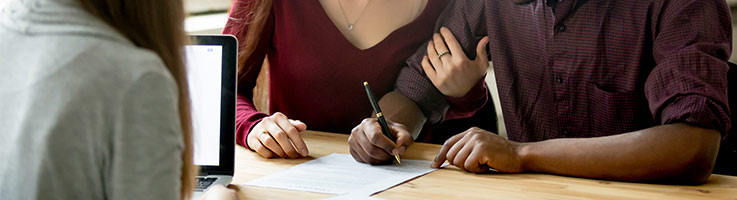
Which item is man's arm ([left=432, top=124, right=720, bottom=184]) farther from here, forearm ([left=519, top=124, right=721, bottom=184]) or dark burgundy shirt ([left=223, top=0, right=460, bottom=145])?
dark burgundy shirt ([left=223, top=0, right=460, bottom=145])

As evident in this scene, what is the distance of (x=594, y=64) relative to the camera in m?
1.39

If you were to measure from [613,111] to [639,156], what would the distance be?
30 cm

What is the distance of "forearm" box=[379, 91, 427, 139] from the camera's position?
1483 mm

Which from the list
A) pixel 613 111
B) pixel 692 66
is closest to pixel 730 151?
pixel 613 111

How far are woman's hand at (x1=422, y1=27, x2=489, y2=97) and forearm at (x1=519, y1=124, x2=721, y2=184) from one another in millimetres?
362

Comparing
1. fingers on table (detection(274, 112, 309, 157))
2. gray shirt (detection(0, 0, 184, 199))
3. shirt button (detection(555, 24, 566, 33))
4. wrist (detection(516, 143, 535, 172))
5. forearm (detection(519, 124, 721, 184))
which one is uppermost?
gray shirt (detection(0, 0, 184, 199))

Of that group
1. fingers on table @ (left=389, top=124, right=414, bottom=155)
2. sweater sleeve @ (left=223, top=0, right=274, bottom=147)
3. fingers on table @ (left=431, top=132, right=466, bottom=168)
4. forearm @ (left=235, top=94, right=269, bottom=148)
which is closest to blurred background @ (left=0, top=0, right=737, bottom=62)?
sweater sleeve @ (left=223, top=0, right=274, bottom=147)

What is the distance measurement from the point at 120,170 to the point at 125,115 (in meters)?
0.04

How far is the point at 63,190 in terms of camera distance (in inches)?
18.5

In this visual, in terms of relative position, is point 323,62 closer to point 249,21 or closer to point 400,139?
point 249,21

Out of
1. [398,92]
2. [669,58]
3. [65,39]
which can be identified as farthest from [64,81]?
[398,92]

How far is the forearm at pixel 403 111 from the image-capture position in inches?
58.4

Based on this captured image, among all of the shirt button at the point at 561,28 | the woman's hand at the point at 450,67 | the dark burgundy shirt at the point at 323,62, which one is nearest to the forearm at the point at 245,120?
the dark burgundy shirt at the point at 323,62

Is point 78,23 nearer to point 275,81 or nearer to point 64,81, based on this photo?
point 64,81
